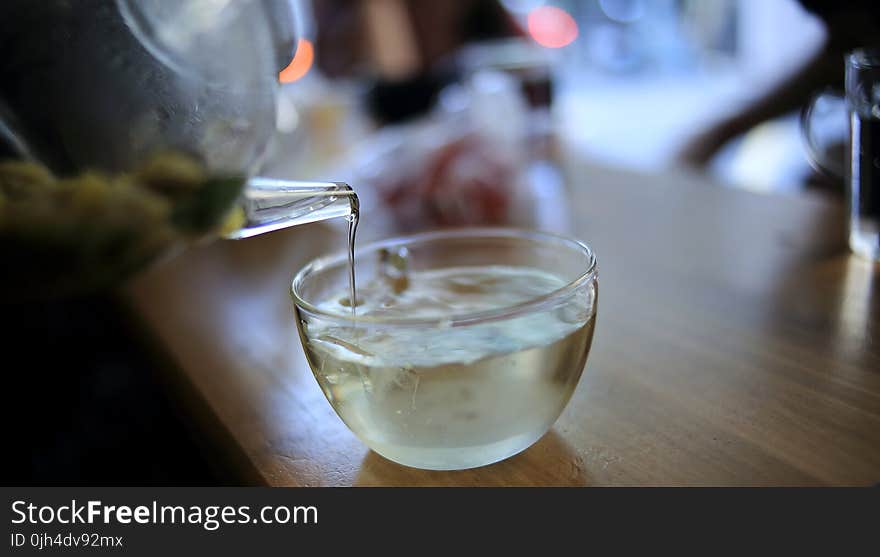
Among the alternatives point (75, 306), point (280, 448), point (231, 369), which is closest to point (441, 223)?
point (231, 369)

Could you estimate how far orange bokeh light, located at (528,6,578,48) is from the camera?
4.04 metres

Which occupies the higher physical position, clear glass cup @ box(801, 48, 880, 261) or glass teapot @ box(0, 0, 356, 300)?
glass teapot @ box(0, 0, 356, 300)

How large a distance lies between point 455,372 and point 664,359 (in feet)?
0.71

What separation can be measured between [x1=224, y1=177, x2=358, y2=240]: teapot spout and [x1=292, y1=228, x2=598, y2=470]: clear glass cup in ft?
0.15

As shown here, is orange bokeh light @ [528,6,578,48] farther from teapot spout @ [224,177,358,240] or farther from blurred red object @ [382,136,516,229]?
teapot spout @ [224,177,358,240]

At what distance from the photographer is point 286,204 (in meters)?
0.45

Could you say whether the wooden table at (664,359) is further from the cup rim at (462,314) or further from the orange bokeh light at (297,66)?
the orange bokeh light at (297,66)

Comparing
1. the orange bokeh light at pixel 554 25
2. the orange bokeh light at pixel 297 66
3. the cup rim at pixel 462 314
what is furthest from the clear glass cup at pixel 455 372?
the orange bokeh light at pixel 554 25

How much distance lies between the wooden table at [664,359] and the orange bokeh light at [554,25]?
3.27 m

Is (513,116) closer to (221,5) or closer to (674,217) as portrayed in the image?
(674,217)

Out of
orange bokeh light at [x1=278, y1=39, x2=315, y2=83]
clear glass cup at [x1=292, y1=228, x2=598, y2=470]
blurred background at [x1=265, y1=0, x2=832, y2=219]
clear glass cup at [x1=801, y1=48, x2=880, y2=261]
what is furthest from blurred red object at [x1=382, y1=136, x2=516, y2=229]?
clear glass cup at [x1=292, y1=228, x2=598, y2=470]

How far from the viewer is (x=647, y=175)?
105 centimetres

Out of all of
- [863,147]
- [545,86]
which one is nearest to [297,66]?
[545,86]
